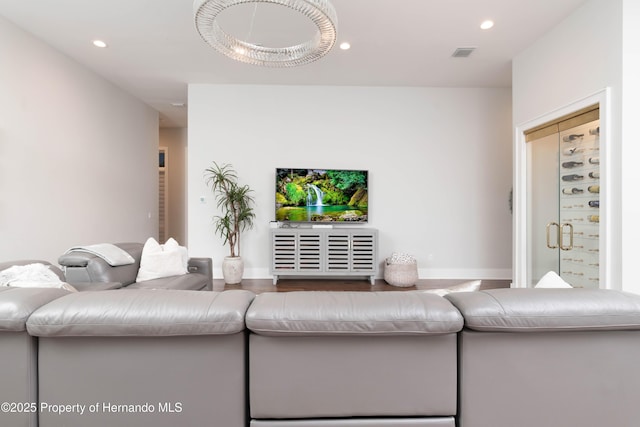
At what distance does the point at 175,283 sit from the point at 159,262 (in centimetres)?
33

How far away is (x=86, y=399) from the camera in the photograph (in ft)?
3.47

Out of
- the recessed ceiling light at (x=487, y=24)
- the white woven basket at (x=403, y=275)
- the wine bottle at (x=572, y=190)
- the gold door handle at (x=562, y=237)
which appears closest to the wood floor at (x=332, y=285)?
the white woven basket at (x=403, y=275)

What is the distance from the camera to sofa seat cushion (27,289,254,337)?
3.29 ft

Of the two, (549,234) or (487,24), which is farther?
(549,234)

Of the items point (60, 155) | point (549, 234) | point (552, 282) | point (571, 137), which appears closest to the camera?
point (552, 282)

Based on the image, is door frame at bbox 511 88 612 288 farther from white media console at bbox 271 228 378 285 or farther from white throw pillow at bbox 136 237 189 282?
white throw pillow at bbox 136 237 189 282

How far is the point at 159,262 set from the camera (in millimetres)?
2863

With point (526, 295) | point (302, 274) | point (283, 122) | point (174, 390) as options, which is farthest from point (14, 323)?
point (283, 122)

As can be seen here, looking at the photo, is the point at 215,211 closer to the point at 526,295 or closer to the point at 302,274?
the point at 302,274

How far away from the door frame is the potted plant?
3.63 meters

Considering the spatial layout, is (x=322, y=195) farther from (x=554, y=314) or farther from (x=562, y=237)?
(x=554, y=314)

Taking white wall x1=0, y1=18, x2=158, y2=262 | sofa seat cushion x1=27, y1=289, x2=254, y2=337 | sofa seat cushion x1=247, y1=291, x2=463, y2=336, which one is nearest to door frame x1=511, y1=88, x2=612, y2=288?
sofa seat cushion x1=247, y1=291, x2=463, y2=336

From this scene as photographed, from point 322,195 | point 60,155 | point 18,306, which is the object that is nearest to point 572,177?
point 322,195

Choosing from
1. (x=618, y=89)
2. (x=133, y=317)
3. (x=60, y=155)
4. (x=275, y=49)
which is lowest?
(x=133, y=317)
